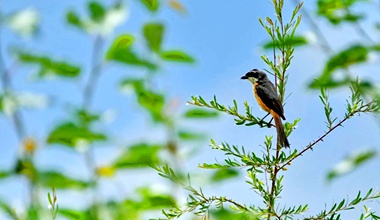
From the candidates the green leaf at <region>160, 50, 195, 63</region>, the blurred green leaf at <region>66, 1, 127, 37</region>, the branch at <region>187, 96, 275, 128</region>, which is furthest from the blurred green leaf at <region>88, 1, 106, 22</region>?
the branch at <region>187, 96, 275, 128</region>

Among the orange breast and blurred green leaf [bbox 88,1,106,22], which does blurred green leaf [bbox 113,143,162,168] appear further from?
the orange breast

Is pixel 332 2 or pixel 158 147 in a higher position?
pixel 332 2

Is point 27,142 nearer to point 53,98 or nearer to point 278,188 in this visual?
point 53,98

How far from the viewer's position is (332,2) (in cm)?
127

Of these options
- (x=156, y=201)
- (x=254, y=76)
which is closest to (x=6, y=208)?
(x=156, y=201)

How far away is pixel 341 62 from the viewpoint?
3.61ft

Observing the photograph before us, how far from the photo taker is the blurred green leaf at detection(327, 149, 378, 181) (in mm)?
1024

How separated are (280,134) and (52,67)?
1.66 metres

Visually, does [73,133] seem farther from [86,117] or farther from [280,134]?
[280,134]

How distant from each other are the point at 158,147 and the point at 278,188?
1457mm

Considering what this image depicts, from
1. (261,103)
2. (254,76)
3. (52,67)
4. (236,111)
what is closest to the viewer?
(52,67)

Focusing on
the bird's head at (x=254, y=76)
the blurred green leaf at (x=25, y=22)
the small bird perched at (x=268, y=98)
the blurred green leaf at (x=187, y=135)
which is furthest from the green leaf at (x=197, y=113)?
the bird's head at (x=254, y=76)

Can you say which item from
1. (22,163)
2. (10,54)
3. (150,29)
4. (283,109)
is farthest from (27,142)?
(283,109)

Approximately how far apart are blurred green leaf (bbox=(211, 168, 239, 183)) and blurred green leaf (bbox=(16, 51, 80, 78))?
38 centimetres
